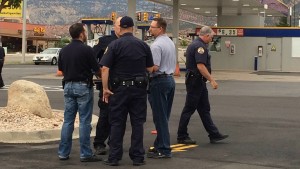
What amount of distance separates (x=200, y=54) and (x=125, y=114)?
220 cm

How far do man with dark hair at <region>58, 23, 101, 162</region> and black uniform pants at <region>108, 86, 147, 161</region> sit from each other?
1.55ft

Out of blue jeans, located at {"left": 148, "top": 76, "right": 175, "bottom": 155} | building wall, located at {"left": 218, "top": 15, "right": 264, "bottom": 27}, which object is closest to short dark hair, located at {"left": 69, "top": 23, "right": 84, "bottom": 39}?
blue jeans, located at {"left": 148, "top": 76, "right": 175, "bottom": 155}

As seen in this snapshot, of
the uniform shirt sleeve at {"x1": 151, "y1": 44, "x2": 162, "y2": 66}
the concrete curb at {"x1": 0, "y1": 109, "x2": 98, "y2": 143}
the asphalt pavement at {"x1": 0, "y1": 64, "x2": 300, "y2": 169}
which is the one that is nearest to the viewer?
the asphalt pavement at {"x1": 0, "y1": 64, "x2": 300, "y2": 169}

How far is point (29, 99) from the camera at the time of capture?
428 inches

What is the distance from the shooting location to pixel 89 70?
8.00 m

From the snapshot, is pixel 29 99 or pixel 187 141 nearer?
pixel 187 141

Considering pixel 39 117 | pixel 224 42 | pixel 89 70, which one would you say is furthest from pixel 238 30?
pixel 89 70

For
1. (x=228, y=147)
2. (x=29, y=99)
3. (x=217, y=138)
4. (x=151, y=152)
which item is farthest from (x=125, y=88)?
(x=29, y=99)

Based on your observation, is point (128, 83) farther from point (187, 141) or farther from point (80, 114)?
point (187, 141)

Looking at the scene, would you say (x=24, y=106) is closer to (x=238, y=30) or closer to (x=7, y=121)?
Result: (x=7, y=121)

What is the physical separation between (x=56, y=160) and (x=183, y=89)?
1478 centimetres

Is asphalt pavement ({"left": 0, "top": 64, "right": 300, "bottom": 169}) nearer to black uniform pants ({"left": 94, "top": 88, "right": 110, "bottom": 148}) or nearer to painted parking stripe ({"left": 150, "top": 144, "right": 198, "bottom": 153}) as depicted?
painted parking stripe ({"left": 150, "top": 144, "right": 198, "bottom": 153})

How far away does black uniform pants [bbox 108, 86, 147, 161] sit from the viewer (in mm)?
7543

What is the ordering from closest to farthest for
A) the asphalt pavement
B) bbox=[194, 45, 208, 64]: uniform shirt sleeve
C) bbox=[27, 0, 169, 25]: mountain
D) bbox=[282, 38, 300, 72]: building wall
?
the asphalt pavement
bbox=[194, 45, 208, 64]: uniform shirt sleeve
bbox=[282, 38, 300, 72]: building wall
bbox=[27, 0, 169, 25]: mountain
